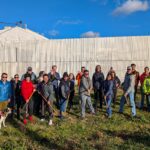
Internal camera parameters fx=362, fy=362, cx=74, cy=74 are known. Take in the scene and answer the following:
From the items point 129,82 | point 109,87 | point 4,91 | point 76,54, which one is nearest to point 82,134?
point 4,91

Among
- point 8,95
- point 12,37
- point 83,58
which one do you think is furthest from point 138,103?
point 12,37

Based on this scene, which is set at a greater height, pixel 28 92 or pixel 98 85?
pixel 98 85

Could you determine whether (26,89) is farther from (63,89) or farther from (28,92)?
(63,89)

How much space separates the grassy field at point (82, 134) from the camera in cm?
955

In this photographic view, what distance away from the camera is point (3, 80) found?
11305mm

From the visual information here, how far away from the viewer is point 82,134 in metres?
10.8

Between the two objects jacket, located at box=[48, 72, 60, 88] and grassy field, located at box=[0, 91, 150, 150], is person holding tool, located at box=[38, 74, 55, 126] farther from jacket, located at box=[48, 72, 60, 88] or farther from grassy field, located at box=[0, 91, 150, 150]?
jacket, located at box=[48, 72, 60, 88]

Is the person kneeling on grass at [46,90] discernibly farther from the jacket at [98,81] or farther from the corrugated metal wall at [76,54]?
the corrugated metal wall at [76,54]

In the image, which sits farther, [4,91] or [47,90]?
[47,90]

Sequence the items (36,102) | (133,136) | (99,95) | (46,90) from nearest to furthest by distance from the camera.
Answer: (133,136)
(46,90)
(36,102)
(99,95)

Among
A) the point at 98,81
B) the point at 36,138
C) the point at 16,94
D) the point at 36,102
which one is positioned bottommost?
the point at 36,138

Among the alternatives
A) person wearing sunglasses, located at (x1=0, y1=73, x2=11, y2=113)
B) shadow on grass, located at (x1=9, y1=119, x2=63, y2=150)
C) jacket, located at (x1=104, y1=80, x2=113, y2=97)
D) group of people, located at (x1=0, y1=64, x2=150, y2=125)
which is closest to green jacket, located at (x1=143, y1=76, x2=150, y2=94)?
group of people, located at (x1=0, y1=64, x2=150, y2=125)

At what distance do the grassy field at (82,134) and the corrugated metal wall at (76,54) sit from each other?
1088cm

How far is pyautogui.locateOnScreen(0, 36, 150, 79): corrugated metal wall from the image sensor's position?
24062 millimetres
